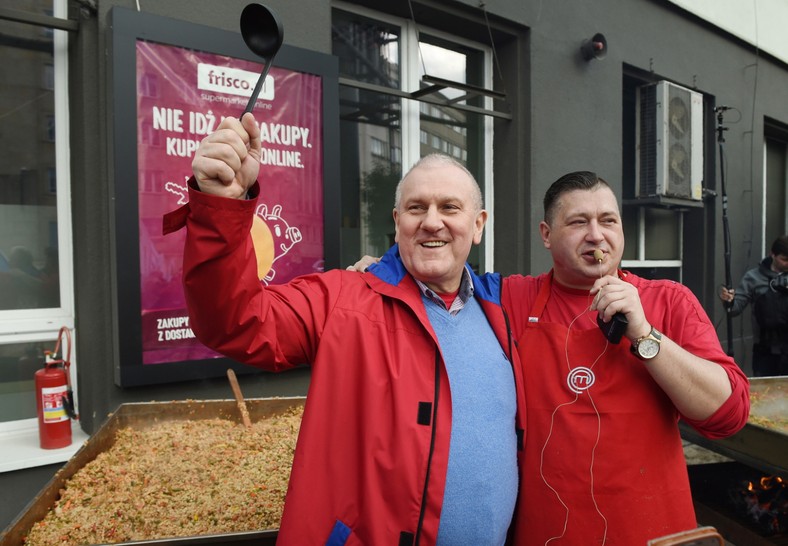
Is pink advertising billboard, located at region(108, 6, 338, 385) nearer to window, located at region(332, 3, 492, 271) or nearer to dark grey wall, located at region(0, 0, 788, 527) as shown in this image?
dark grey wall, located at region(0, 0, 788, 527)

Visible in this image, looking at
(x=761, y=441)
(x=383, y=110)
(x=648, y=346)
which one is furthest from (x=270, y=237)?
(x=761, y=441)

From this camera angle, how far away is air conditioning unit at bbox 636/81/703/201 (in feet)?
21.1

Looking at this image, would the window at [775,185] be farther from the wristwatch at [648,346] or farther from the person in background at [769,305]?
the wristwatch at [648,346]

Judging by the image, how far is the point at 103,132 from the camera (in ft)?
10.8

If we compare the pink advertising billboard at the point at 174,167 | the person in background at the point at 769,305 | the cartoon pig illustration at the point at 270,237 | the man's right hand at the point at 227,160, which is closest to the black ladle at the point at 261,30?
the man's right hand at the point at 227,160

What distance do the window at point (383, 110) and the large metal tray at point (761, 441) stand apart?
284cm

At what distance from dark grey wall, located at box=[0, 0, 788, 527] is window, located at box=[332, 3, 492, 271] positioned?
19 centimetres

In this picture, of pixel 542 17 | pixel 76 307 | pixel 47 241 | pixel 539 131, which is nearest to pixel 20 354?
pixel 76 307

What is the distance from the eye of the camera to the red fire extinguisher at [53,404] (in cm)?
319

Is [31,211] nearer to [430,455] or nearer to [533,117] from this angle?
[430,455]

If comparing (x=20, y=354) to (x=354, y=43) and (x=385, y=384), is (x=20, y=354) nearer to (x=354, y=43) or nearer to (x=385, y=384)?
(x=385, y=384)

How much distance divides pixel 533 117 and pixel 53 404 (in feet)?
15.2

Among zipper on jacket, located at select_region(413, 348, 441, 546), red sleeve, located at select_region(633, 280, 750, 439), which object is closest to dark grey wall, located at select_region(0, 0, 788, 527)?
zipper on jacket, located at select_region(413, 348, 441, 546)

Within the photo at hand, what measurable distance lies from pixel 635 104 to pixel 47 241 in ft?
21.2
